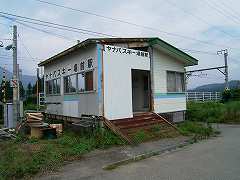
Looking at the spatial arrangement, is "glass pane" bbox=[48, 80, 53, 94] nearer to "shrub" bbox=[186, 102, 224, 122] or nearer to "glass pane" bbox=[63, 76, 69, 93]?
"glass pane" bbox=[63, 76, 69, 93]

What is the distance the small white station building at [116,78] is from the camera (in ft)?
39.3

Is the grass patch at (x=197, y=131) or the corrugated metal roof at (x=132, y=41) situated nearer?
the corrugated metal roof at (x=132, y=41)

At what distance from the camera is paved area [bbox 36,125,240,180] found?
21.8ft

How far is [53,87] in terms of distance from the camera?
17422mm

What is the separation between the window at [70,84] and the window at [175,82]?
17.5 ft

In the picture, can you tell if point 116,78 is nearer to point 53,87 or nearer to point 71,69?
point 71,69

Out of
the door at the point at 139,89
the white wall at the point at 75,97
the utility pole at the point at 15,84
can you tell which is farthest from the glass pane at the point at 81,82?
the door at the point at 139,89

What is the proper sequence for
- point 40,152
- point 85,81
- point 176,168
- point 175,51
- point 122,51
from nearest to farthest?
point 176,168 → point 40,152 → point 122,51 → point 85,81 → point 175,51

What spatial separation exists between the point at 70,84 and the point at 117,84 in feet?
Answer: 12.0

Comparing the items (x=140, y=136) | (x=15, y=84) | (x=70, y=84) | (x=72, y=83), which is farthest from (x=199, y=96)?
(x=15, y=84)

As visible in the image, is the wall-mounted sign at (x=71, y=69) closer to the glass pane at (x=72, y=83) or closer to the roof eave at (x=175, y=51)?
the glass pane at (x=72, y=83)

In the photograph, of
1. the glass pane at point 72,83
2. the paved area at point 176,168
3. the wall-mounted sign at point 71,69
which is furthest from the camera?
the glass pane at point 72,83

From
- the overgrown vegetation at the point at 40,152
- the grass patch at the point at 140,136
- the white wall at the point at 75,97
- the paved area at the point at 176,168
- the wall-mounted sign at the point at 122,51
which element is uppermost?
the wall-mounted sign at the point at 122,51

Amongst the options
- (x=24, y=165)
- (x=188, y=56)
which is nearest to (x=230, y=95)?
(x=188, y=56)
